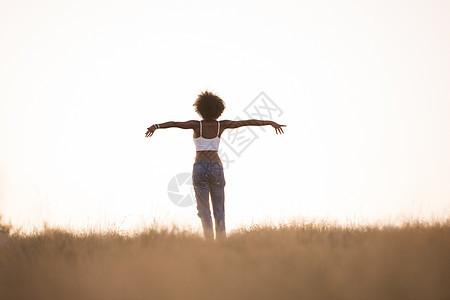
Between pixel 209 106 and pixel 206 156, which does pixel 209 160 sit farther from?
pixel 209 106

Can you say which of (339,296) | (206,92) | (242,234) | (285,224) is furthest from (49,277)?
(285,224)

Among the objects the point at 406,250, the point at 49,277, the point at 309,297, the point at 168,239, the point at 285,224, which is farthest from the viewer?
the point at 285,224

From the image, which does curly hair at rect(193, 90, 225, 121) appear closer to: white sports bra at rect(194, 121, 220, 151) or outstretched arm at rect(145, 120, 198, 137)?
outstretched arm at rect(145, 120, 198, 137)

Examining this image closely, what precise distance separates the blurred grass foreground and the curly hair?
222cm

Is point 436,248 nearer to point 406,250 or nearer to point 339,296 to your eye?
point 406,250

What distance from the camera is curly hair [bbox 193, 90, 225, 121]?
27.2ft

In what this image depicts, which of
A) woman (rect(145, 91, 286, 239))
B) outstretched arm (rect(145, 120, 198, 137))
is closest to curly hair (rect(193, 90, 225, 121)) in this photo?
woman (rect(145, 91, 286, 239))

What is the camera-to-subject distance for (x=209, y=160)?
807cm

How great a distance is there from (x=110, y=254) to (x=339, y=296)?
3195 millimetres

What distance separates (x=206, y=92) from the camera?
8.49 meters

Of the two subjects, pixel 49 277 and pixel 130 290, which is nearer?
pixel 130 290

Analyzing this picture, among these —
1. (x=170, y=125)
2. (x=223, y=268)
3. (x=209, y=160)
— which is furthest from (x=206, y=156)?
(x=223, y=268)

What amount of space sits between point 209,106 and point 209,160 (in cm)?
102

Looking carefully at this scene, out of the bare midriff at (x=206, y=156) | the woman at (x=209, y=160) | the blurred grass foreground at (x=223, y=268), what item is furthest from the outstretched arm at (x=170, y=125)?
the blurred grass foreground at (x=223, y=268)
